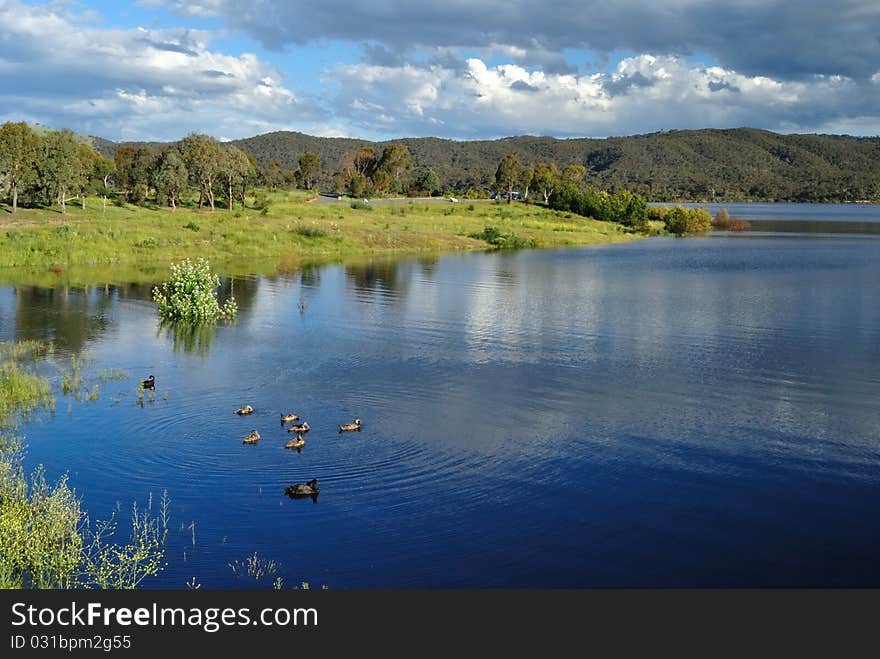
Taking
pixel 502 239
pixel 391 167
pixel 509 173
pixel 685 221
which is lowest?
pixel 502 239

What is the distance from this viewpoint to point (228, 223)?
8669 centimetres

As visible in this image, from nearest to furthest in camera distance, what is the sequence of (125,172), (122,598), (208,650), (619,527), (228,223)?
(208,650) → (122,598) → (619,527) → (228,223) → (125,172)

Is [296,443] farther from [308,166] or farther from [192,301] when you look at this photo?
[308,166]

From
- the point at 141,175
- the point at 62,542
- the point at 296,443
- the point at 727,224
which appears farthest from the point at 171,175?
the point at 727,224

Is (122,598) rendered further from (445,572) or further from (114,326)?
(114,326)

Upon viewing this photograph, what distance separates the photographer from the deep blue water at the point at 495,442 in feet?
57.0

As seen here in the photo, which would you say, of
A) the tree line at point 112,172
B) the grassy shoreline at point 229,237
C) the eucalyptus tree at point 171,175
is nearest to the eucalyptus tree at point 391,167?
the tree line at point 112,172

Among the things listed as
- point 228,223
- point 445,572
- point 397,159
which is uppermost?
point 397,159

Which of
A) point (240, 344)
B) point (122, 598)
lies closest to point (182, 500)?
point (122, 598)

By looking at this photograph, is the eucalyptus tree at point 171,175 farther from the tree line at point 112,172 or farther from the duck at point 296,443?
the duck at point 296,443

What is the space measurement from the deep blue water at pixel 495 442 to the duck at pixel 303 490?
0.27 m

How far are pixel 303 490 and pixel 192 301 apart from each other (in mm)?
26275

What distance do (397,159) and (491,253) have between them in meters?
86.1

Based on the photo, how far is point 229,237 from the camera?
8138 cm
